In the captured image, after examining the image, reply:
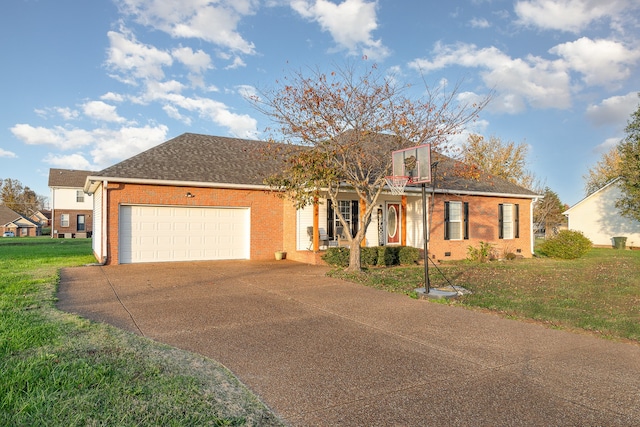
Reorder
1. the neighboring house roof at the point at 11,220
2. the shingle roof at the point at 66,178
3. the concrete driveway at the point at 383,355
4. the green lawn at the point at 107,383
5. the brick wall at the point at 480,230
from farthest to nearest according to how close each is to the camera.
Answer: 1. the neighboring house roof at the point at 11,220
2. the shingle roof at the point at 66,178
3. the brick wall at the point at 480,230
4. the concrete driveway at the point at 383,355
5. the green lawn at the point at 107,383

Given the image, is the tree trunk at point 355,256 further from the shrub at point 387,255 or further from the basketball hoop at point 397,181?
the shrub at point 387,255

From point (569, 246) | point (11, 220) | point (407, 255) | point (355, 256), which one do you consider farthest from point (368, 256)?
point (11, 220)

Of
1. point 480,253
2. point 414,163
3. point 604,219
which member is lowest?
point 480,253

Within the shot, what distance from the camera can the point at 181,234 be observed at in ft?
51.2

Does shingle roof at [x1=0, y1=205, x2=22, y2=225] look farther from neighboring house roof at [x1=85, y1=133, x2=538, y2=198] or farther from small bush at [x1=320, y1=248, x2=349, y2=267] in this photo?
small bush at [x1=320, y1=248, x2=349, y2=267]

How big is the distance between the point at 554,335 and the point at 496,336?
0.88 m

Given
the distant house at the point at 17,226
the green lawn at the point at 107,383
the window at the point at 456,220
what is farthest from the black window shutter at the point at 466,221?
the distant house at the point at 17,226

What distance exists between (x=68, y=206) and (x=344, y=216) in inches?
1357

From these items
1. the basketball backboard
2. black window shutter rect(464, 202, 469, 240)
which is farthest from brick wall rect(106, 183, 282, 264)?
black window shutter rect(464, 202, 469, 240)

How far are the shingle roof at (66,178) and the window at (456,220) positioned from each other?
36687 millimetres

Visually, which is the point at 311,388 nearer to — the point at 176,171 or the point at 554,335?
the point at 554,335

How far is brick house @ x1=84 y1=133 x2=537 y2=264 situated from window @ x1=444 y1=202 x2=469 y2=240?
0.04m

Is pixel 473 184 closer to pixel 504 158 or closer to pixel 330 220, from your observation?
pixel 330 220

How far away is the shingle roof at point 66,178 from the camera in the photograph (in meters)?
40.8
